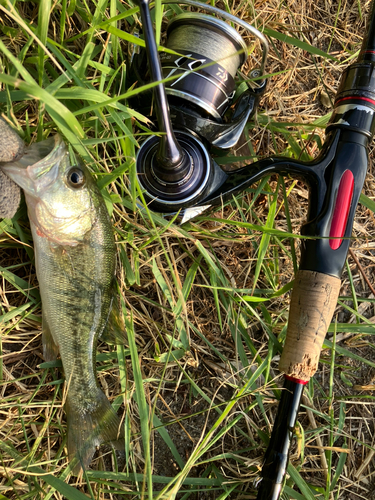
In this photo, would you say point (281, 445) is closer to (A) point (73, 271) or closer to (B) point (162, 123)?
(A) point (73, 271)

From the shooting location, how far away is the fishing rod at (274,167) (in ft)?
5.88

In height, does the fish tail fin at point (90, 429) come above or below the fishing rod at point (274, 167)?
below

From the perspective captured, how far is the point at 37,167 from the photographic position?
1.67m

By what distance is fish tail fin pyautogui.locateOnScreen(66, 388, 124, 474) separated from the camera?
1.89 meters

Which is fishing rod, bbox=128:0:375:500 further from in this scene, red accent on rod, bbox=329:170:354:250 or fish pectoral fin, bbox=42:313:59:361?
fish pectoral fin, bbox=42:313:59:361

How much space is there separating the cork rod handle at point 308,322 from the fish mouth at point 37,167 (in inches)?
47.3

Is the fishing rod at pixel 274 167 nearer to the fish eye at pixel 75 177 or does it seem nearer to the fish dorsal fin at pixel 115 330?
the fish eye at pixel 75 177

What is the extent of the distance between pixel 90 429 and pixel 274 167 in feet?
5.03

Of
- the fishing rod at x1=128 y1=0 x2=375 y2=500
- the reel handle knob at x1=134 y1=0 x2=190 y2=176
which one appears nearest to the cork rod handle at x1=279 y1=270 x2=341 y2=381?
the fishing rod at x1=128 y1=0 x2=375 y2=500

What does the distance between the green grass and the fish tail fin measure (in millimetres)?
75

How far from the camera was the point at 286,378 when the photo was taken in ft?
6.10

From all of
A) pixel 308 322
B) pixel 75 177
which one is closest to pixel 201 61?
pixel 75 177

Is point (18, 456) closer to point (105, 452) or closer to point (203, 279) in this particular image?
point (105, 452)

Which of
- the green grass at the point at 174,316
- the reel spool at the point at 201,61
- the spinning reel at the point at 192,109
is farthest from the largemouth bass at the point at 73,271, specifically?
the reel spool at the point at 201,61
